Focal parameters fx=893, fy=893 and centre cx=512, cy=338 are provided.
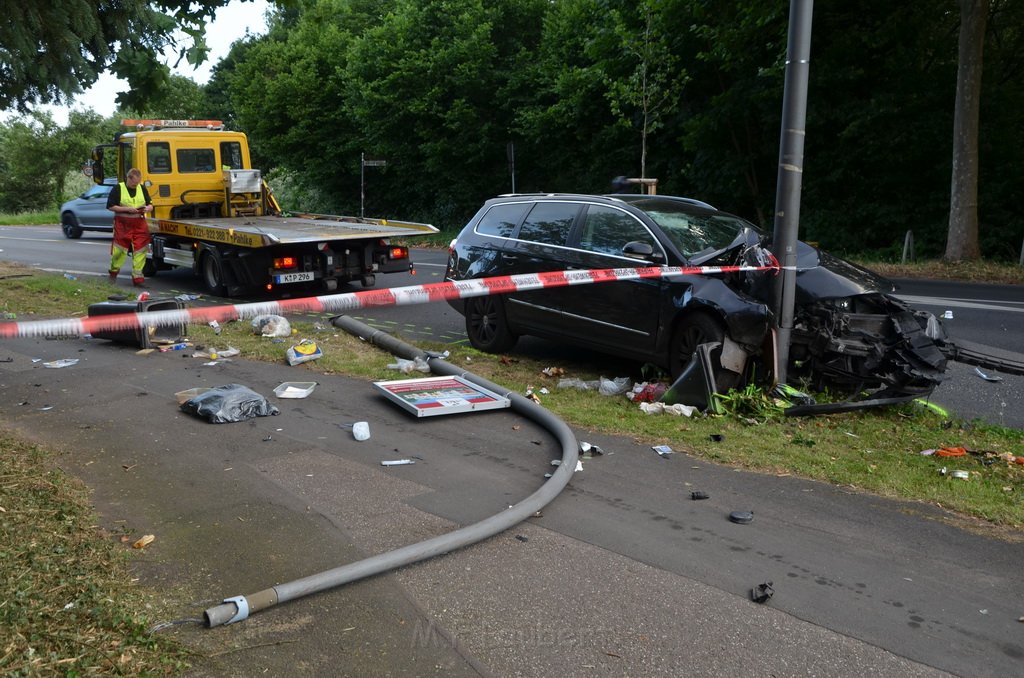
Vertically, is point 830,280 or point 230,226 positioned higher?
point 230,226

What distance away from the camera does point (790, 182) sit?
275 inches

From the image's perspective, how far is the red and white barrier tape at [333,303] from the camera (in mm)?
4477

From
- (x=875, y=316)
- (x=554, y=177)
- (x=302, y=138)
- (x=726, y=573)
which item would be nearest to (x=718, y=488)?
(x=726, y=573)

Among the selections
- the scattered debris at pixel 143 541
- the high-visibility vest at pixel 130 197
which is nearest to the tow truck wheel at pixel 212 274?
the high-visibility vest at pixel 130 197

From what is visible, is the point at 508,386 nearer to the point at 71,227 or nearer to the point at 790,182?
the point at 790,182

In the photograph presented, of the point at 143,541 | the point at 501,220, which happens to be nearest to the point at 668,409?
the point at 501,220

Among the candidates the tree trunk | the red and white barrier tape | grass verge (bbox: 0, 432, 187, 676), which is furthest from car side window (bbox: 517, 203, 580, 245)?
the tree trunk

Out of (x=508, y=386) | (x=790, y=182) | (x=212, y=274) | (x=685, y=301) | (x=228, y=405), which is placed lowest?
(x=508, y=386)

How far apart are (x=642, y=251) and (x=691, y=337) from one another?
83cm

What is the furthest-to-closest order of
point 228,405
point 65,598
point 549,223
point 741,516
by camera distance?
1. point 549,223
2. point 228,405
3. point 741,516
4. point 65,598

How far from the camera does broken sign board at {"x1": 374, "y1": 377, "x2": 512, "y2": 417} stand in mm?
6629

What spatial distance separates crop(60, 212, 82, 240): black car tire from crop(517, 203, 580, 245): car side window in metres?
23.3

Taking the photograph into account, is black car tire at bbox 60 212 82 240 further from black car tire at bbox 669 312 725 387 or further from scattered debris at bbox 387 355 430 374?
black car tire at bbox 669 312 725 387

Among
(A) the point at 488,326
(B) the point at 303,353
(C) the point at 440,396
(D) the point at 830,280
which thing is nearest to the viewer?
(C) the point at 440,396
